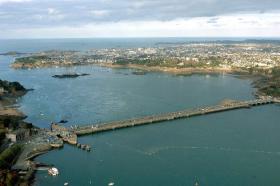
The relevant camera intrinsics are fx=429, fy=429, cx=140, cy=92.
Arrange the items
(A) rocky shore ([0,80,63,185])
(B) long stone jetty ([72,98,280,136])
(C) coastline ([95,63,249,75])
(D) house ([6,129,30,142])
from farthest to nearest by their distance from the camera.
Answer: (C) coastline ([95,63,249,75]) → (B) long stone jetty ([72,98,280,136]) → (D) house ([6,129,30,142]) → (A) rocky shore ([0,80,63,185])

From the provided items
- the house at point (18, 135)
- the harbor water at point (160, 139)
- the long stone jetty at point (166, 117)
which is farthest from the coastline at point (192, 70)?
the house at point (18, 135)

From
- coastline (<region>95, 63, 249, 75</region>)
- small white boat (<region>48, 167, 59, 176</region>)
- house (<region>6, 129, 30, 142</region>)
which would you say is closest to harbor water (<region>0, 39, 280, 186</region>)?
small white boat (<region>48, 167, 59, 176</region>)

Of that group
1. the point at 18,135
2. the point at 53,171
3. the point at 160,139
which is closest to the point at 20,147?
the point at 18,135

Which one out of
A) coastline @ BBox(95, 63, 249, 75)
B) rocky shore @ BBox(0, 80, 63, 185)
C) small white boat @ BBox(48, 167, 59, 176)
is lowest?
coastline @ BBox(95, 63, 249, 75)

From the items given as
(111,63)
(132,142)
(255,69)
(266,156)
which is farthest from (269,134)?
(111,63)

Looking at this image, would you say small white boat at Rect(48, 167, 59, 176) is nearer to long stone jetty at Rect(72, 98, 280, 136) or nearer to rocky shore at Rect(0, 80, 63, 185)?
rocky shore at Rect(0, 80, 63, 185)

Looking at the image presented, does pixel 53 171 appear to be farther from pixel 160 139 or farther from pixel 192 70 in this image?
pixel 192 70

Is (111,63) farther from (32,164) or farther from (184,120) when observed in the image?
(32,164)

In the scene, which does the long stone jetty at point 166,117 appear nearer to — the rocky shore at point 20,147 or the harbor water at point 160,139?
the harbor water at point 160,139
